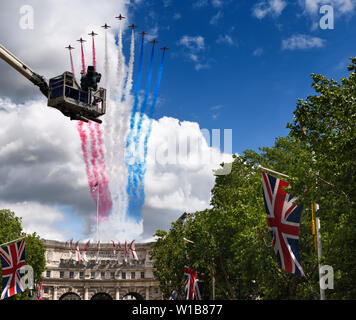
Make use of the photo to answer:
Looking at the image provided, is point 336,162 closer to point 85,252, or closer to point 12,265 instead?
point 12,265

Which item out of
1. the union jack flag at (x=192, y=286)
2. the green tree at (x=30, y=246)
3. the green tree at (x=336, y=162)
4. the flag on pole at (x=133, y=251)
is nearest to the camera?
the green tree at (x=336, y=162)

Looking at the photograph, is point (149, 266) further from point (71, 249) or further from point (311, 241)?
point (311, 241)

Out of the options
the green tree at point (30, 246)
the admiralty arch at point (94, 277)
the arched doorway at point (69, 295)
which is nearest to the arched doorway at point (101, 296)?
the admiralty arch at point (94, 277)

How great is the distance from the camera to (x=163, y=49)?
5878 centimetres

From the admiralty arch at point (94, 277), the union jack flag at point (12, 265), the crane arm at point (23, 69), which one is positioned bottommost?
the admiralty arch at point (94, 277)

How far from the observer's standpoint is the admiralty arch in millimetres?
137125

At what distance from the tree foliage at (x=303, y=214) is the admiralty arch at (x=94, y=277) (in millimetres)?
67928

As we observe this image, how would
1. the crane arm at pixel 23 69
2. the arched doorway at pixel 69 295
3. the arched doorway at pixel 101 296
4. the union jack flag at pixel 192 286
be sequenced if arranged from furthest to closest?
the arched doorway at pixel 101 296
the arched doorway at pixel 69 295
the union jack flag at pixel 192 286
the crane arm at pixel 23 69

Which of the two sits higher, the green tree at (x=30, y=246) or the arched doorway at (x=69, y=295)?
the green tree at (x=30, y=246)

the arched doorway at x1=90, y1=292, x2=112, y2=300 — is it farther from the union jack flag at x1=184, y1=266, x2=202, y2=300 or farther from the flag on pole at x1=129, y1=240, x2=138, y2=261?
the union jack flag at x1=184, y1=266, x2=202, y2=300

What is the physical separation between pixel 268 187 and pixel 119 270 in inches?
4726

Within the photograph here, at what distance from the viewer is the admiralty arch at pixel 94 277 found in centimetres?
13712

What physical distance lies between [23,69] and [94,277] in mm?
133130

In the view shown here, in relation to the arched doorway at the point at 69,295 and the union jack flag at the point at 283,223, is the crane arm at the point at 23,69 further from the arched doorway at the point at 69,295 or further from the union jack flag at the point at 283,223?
the arched doorway at the point at 69,295
